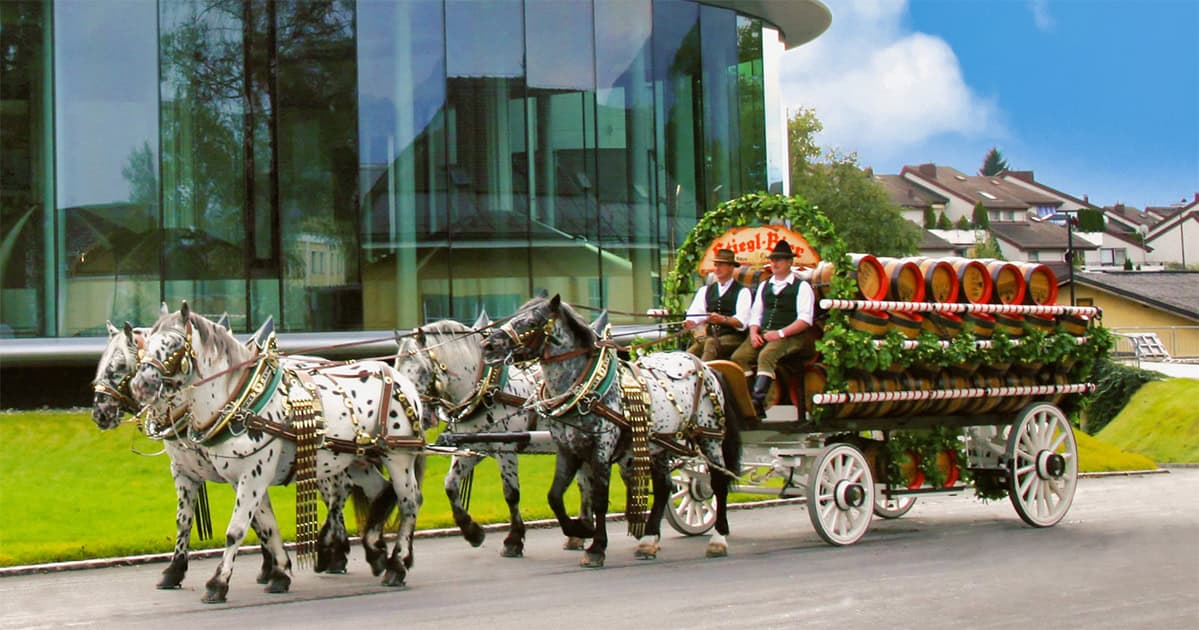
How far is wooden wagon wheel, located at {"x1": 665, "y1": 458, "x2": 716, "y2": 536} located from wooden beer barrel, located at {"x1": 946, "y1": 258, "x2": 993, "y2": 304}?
341cm

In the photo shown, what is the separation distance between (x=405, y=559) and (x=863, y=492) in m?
4.93

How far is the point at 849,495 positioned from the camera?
14.5m

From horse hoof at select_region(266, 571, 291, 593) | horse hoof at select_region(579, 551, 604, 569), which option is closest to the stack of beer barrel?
horse hoof at select_region(579, 551, 604, 569)

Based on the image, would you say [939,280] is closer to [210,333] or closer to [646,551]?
[646,551]

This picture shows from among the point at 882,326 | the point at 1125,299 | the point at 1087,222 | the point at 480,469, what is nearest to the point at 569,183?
the point at 480,469

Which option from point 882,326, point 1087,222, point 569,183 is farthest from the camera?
point 1087,222

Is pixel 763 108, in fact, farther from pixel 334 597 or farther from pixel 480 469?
pixel 334 597

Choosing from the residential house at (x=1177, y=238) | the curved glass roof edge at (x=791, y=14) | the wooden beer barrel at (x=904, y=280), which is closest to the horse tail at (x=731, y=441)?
the wooden beer barrel at (x=904, y=280)

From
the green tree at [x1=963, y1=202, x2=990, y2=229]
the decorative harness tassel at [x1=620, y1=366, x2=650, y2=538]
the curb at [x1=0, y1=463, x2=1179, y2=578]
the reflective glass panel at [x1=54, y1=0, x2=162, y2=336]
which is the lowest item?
the curb at [x1=0, y1=463, x2=1179, y2=578]

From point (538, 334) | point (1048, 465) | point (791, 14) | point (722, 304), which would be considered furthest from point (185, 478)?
point (791, 14)

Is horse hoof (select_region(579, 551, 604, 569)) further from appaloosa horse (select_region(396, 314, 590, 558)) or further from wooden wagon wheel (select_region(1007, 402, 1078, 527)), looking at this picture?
wooden wagon wheel (select_region(1007, 402, 1078, 527))

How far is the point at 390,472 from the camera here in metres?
12.4

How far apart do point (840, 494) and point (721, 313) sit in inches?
88.6

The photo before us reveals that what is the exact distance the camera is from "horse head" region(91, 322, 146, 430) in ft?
35.8
